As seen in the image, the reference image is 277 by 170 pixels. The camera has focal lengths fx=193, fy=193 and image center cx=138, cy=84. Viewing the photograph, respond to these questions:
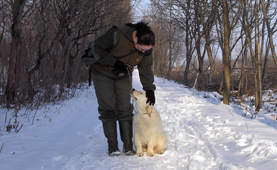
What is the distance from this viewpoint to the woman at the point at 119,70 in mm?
2584

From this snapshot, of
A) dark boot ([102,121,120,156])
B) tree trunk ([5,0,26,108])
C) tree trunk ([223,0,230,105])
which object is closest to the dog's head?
dark boot ([102,121,120,156])

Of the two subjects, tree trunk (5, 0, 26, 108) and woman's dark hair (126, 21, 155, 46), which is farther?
tree trunk (5, 0, 26, 108)

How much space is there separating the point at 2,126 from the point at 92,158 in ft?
8.85

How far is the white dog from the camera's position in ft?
9.55

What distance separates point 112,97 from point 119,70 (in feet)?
1.35

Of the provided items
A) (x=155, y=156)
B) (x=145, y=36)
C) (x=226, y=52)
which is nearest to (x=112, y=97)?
(x=145, y=36)

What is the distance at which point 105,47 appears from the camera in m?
2.60

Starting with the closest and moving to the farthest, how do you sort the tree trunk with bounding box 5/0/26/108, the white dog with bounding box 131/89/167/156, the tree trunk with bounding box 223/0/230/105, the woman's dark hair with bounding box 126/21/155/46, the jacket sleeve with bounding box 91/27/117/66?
the woman's dark hair with bounding box 126/21/155/46 < the jacket sleeve with bounding box 91/27/117/66 < the white dog with bounding box 131/89/167/156 < the tree trunk with bounding box 5/0/26/108 < the tree trunk with bounding box 223/0/230/105

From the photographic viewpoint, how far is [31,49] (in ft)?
24.8

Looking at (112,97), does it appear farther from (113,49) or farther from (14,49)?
(14,49)

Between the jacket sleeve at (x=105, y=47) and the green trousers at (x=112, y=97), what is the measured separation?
0.27 metres

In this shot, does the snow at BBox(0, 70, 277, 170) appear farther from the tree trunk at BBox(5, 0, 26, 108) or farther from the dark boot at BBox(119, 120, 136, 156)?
the tree trunk at BBox(5, 0, 26, 108)

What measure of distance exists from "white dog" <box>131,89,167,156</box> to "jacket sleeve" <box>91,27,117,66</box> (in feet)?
2.36

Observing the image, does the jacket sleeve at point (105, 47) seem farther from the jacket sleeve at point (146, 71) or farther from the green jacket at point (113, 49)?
the jacket sleeve at point (146, 71)
